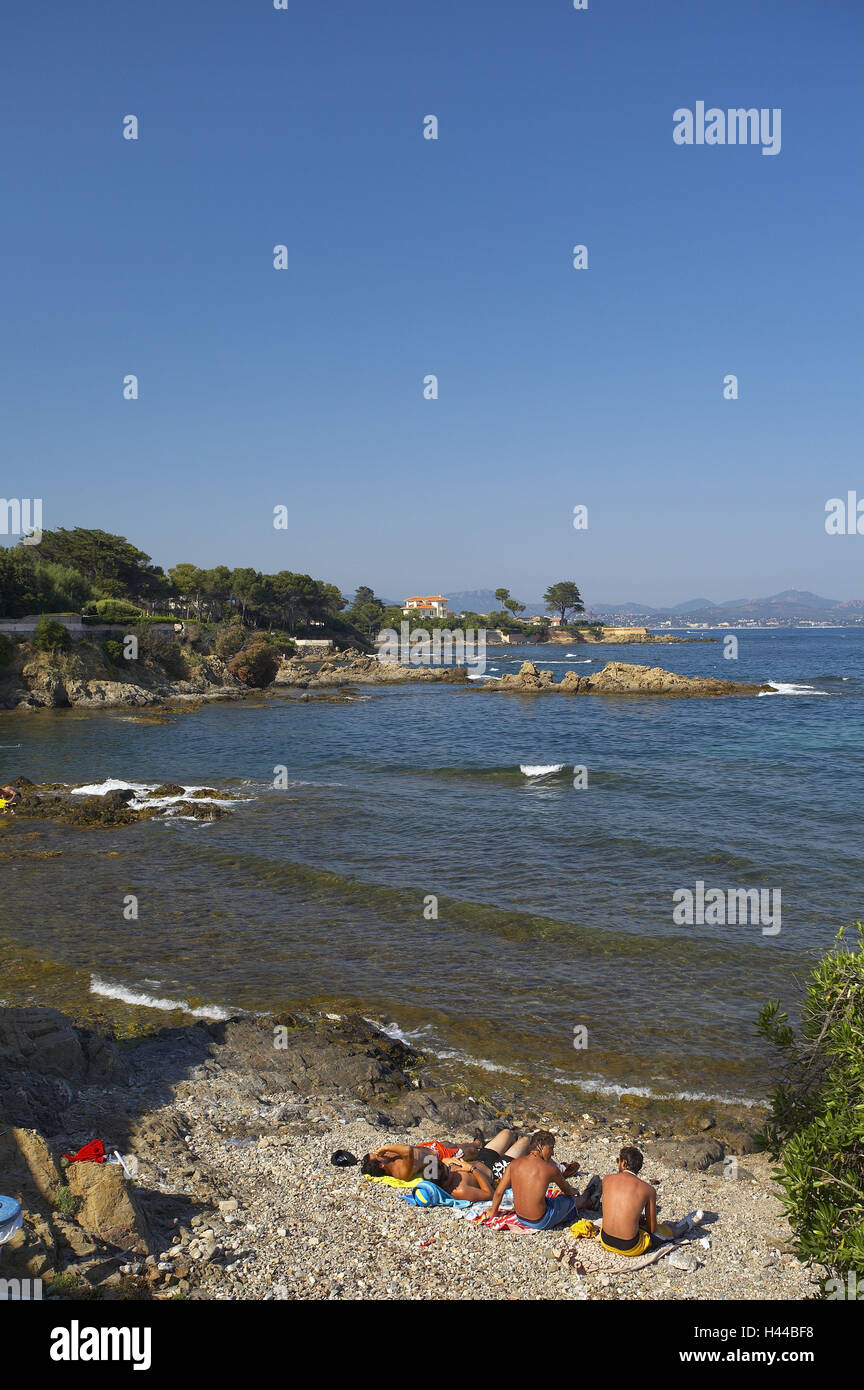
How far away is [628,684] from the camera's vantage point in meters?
76.6

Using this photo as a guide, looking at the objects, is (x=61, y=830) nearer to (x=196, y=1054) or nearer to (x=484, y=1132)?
(x=196, y=1054)

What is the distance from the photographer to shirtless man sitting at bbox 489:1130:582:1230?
8367 mm

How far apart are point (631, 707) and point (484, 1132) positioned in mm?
56983

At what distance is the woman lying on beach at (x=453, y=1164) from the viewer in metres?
8.84

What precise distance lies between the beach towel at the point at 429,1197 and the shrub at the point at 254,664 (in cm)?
7198

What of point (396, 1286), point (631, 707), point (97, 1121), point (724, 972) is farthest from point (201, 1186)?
point (631, 707)

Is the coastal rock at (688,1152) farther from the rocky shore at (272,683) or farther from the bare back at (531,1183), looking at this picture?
the rocky shore at (272,683)

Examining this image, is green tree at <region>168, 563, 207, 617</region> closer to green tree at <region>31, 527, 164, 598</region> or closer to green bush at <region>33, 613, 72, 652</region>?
green tree at <region>31, 527, 164, 598</region>

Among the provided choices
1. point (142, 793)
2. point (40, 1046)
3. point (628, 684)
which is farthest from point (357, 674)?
point (40, 1046)

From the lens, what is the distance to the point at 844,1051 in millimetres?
7082

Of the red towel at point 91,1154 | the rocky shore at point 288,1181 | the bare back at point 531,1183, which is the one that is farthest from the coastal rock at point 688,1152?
the red towel at point 91,1154

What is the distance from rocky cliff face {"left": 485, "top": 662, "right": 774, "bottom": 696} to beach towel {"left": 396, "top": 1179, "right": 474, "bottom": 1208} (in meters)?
67.6

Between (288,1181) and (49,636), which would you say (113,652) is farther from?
(288,1181)

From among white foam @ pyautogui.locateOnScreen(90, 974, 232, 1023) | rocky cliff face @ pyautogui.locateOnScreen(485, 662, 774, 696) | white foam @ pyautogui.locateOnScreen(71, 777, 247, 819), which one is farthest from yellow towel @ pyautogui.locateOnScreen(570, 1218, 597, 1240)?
rocky cliff face @ pyautogui.locateOnScreen(485, 662, 774, 696)
